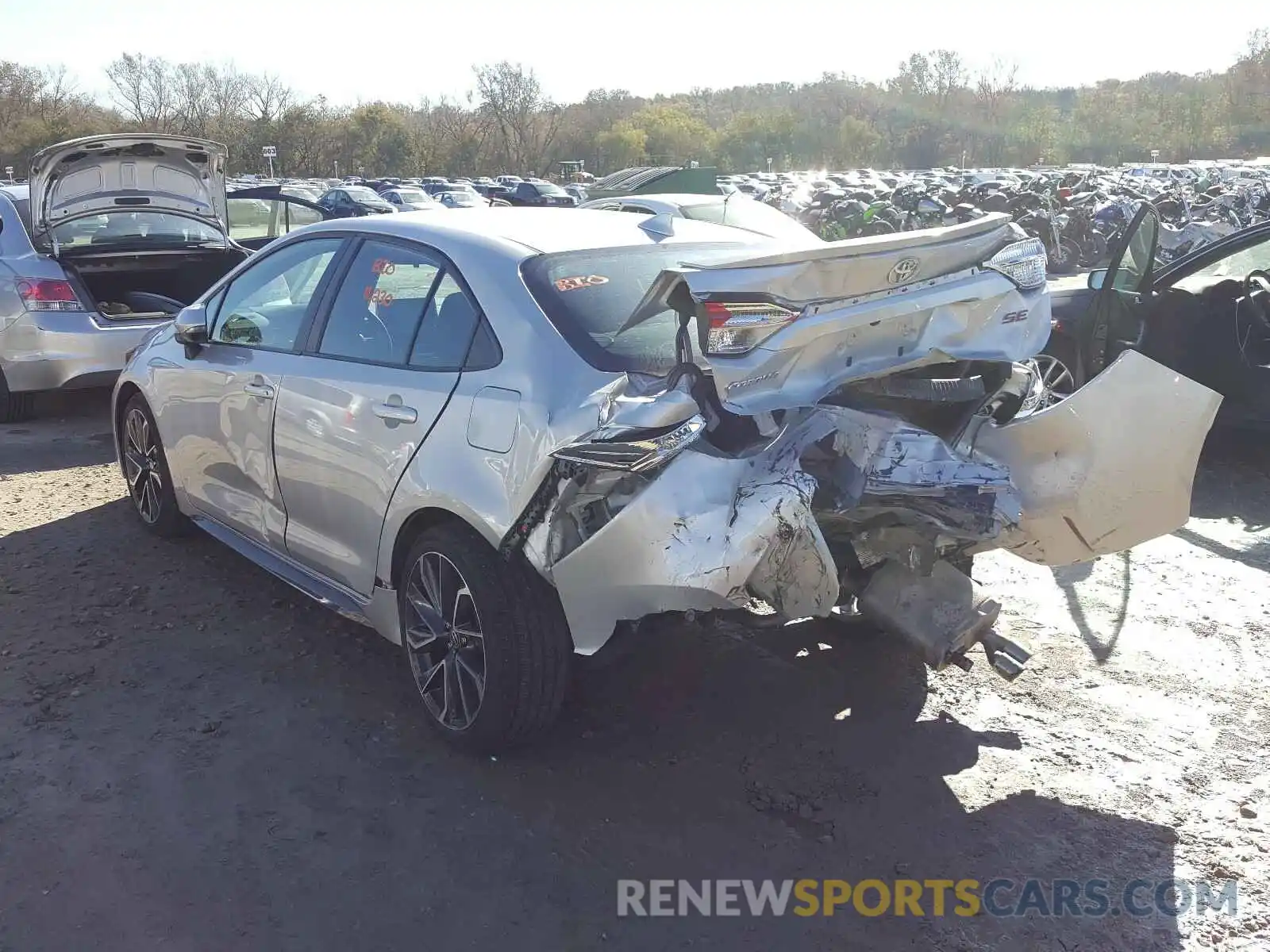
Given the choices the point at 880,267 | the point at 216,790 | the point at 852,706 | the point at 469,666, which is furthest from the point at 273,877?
the point at 880,267

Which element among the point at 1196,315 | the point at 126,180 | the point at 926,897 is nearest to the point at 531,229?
the point at 926,897

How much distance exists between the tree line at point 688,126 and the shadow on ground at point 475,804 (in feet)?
232

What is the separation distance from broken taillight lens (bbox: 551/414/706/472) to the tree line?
2840 inches

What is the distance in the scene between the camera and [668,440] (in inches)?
114

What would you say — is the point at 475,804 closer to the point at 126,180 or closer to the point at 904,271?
the point at 904,271

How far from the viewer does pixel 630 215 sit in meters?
4.30

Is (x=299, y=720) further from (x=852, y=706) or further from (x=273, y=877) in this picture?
(x=852, y=706)

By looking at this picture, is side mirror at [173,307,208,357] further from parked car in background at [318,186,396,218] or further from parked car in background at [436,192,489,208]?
parked car in background at [436,192,489,208]

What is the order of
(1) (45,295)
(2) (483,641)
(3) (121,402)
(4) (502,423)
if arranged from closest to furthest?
(4) (502,423) < (2) (483,641) < (3) (121,402) < (1) (45,295)

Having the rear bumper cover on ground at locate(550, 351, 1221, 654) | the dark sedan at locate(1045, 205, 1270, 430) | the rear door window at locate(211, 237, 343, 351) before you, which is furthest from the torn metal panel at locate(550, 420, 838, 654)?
the dark sedan at locate(1045, 205, 1270, 430)

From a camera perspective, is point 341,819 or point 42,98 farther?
point 42,98

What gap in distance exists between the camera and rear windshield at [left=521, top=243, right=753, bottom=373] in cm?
323

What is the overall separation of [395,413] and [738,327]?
4.08 feet

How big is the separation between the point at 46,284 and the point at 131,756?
5416 mm
